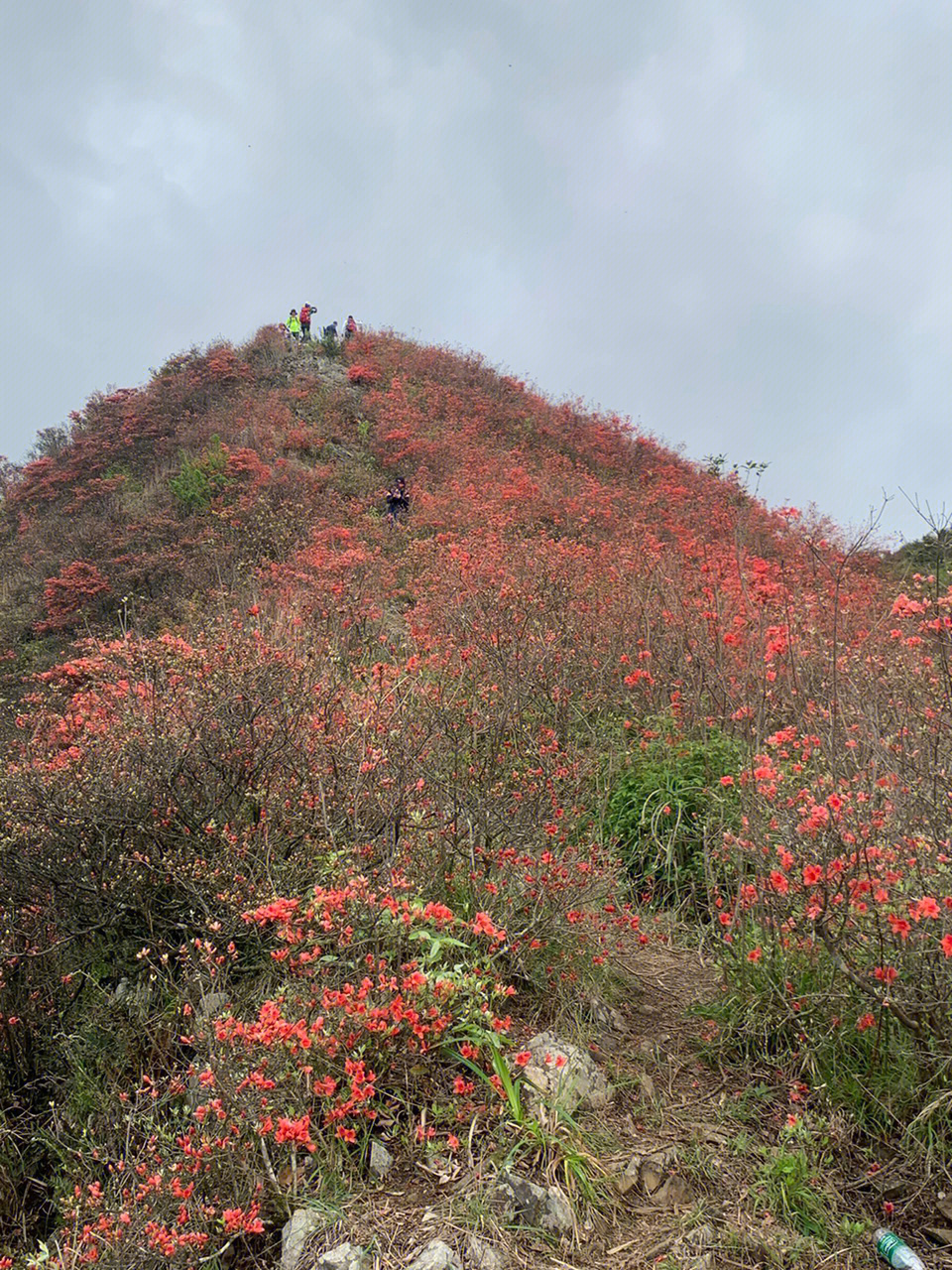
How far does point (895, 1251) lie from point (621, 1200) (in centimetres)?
70

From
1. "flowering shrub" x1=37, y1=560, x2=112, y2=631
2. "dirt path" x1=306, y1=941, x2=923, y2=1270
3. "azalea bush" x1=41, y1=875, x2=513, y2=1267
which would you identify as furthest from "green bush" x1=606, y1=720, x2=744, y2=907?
"flowering shrub" x1=37, y1=560, x2=112, y2=631

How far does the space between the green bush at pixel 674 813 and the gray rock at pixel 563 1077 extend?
4.60 ft

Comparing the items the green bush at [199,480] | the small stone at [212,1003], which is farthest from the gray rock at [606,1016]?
the green bush at [199,480]

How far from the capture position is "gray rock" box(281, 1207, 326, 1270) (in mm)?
2055

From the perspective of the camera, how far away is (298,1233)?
6.86ft

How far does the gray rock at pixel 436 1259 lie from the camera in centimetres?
194

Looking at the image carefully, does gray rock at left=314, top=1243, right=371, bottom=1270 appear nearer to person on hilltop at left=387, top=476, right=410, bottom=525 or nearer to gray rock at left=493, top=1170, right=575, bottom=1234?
gray rock at left=493, top=1170, right=575, bottom=1234

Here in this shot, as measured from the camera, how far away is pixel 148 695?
4.19 meters

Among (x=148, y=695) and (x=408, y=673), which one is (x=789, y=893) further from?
(x=148, y=695)

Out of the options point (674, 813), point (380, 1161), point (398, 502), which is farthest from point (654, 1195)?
point (398, 502)

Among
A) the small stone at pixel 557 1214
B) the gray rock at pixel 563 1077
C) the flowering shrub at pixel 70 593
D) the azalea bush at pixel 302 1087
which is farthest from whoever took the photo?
the flowering shrub at pixel 70 593

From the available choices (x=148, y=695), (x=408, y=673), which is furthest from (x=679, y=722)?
(x=148, y=695)

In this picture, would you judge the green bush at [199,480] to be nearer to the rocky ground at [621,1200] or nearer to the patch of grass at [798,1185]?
the rocky ground at [621,1200]

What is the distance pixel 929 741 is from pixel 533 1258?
2102mm
